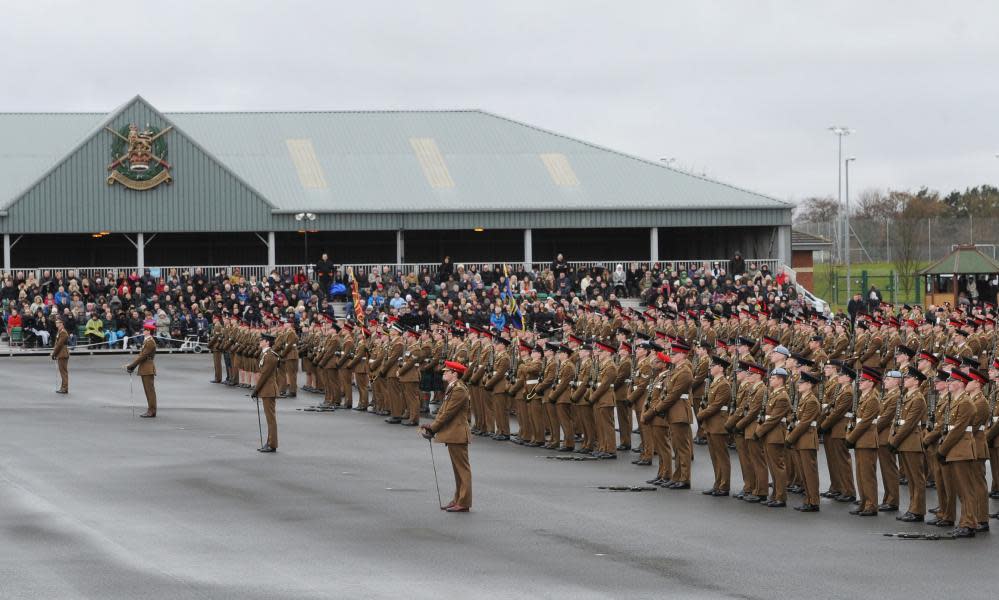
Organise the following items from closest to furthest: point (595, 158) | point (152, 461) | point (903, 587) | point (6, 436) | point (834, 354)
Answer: point (903, 587) < point (152, 461) < point (6, 436) < point (834, 354) < point (595, 158)

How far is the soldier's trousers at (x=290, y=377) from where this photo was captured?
32.1 m

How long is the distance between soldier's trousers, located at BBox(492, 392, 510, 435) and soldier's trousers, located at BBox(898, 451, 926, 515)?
899 centimetres

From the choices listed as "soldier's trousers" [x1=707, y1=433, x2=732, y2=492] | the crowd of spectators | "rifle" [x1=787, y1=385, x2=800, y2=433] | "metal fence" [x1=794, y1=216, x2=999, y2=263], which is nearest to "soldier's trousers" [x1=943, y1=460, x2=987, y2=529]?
"rifle" [x1=787, y1=385, x2=800, y2=433]

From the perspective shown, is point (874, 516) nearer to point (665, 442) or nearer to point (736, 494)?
point (736, 494)

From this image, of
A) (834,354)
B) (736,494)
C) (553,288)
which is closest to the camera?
(736,494)

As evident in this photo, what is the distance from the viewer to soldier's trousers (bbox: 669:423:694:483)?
63.2 feet

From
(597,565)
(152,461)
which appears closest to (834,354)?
(152,461)

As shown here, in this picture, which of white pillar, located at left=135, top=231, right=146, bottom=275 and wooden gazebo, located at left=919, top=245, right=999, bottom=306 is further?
white pillar, located at left=135, top=231, right=146, bottom=275

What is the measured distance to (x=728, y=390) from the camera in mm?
19047

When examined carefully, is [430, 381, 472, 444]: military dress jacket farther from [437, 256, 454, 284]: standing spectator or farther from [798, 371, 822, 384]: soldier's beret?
[437, 256, 454, 284]: standing spectator

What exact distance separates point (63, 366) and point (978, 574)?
2275 cm

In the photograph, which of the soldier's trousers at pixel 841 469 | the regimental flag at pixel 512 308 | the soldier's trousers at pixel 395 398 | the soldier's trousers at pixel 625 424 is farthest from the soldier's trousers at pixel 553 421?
the regimental flag at pixel 512 308

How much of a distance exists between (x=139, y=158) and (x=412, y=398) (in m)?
28.8

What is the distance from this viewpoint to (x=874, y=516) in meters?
17.1
